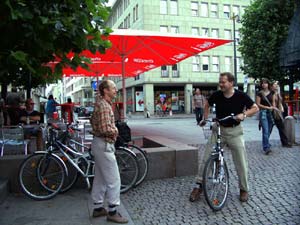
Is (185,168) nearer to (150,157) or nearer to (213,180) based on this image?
(150,157)

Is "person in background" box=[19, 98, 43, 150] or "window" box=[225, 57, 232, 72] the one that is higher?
"window" box=[225, 57, 232, 72]

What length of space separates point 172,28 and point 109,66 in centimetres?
2687

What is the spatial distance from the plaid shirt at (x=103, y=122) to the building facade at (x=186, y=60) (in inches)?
1387

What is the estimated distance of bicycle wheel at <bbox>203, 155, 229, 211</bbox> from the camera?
13.8 ft

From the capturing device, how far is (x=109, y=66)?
15.1 metres

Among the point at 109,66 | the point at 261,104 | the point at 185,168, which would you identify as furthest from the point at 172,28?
the point at 185,168

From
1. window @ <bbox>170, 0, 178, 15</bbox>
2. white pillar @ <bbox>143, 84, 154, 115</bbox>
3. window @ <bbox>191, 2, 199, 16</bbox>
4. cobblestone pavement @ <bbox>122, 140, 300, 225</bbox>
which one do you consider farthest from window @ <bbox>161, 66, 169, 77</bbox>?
cobblestone pavement @ <bbox>122, 140, 300, 225</bbox>

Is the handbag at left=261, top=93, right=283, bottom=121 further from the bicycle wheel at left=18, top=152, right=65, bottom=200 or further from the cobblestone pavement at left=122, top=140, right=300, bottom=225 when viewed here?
the bicycle wheel at left=18, top=152, right=65, bottom=200

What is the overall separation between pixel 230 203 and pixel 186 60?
121 feet

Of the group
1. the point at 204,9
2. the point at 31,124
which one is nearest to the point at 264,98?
the point at 31,124

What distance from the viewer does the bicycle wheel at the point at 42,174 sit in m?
4.95

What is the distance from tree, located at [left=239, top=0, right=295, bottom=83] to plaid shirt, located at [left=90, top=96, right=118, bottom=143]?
72.6ft

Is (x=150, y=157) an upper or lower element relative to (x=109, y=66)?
lower

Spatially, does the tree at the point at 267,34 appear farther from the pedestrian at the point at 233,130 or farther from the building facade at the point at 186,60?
the pedestrian at the point at 233,130
